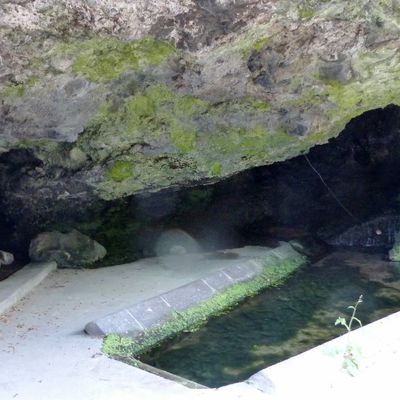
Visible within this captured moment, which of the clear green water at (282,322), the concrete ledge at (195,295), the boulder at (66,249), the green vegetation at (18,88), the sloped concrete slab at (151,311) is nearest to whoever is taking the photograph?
the green vegetation at (18,88)

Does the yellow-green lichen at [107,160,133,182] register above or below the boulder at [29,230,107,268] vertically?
above

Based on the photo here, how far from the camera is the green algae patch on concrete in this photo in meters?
6.25

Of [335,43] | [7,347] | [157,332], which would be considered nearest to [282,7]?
[335,43]

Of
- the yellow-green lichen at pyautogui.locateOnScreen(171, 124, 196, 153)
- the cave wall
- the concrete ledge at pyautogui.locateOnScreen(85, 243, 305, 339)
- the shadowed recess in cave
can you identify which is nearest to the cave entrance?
the shadowed recess in cave

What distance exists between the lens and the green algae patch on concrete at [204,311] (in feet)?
20.5

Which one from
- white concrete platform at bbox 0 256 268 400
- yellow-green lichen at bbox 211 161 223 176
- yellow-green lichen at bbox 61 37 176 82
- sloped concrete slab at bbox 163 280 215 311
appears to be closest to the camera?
white concrete platform at bbox 0 256 268 400

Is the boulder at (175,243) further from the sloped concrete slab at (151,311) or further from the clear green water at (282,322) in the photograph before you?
the sloped concrete slab at (151,311)

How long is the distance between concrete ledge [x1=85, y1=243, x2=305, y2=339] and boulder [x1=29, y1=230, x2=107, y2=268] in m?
1.68

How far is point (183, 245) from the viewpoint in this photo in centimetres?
992

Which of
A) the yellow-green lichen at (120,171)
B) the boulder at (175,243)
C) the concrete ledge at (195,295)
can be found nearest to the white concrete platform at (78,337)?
the concrete ledge at (195,295)

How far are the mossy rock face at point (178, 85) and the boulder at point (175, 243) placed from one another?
3.55ft

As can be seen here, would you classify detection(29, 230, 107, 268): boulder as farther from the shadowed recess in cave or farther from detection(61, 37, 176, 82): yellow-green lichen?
detection(61, 37, 176, 82): yellow-green lichen

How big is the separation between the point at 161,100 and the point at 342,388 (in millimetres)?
4019

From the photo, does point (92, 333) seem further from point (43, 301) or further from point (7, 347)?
point (43, 301)
